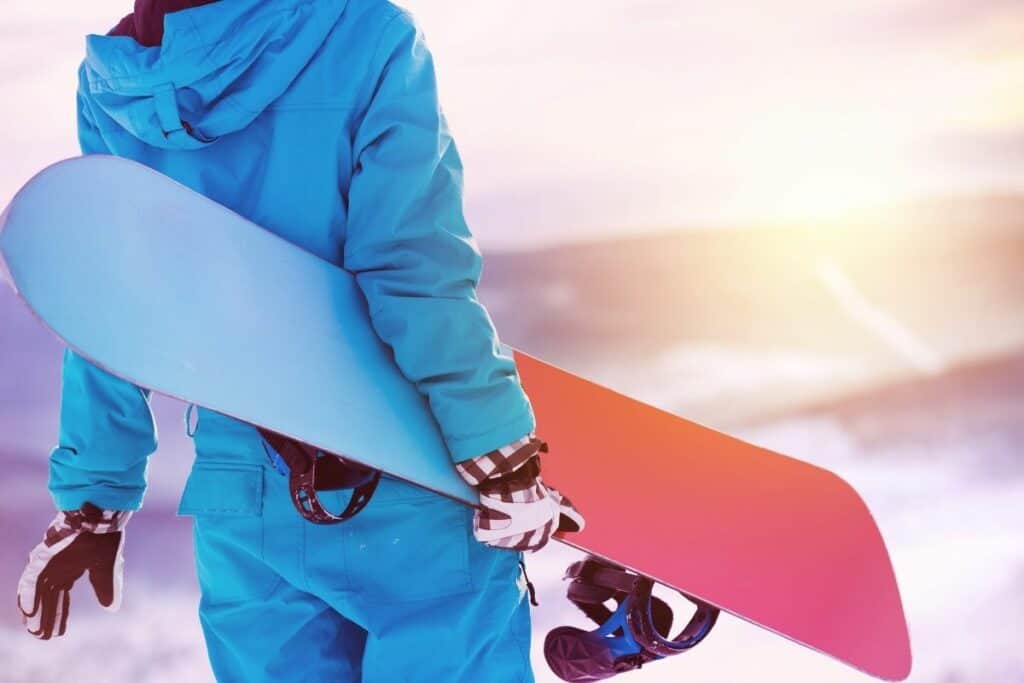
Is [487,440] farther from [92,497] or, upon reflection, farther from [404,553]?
[92,497]

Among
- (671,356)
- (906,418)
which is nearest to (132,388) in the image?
(671,356)

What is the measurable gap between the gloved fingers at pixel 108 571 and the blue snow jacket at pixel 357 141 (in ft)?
1.73

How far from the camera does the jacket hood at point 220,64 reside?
1.17 meters

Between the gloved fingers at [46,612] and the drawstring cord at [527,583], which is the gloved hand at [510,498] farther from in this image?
the gloved fingers at [46,612]

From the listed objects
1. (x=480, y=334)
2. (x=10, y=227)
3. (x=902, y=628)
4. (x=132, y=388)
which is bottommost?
(x=902, y=628)

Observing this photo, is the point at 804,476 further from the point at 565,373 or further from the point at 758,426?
the point at 758,426

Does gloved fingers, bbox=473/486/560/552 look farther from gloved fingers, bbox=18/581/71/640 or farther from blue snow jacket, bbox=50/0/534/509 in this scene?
gloved fingers, bbox=18/581/71/640

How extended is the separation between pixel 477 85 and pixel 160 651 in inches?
83.2

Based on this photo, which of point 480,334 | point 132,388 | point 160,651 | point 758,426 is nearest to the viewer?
point 480,334

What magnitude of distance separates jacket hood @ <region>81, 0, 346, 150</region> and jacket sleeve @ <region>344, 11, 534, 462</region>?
9cm

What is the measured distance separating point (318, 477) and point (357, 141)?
0.35 metres

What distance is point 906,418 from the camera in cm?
385

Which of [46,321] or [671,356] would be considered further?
[671,356]

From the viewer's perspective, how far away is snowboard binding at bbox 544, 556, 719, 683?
1.54 metres
